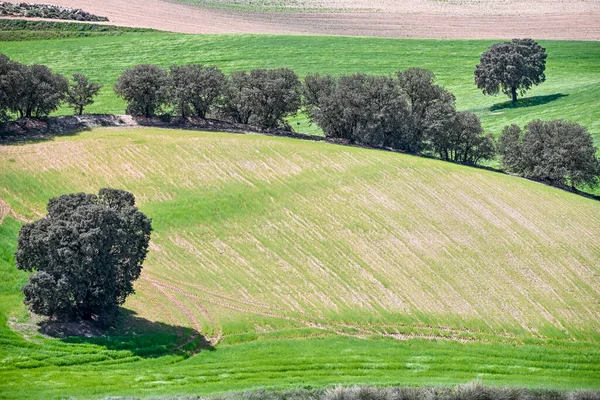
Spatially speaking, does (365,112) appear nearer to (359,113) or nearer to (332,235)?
(359,113)

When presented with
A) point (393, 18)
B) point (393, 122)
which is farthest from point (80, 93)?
point (393, 18)

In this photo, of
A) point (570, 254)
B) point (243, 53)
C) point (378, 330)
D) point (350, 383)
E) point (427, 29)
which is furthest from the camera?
point (427, 29)

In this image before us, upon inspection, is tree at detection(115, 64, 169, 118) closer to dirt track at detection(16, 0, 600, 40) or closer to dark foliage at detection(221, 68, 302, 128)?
dark foliage at detection(221, 68, 302, 128)

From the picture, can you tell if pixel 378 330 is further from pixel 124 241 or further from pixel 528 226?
pixel 528 226

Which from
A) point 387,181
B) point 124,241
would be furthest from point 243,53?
point 124,241

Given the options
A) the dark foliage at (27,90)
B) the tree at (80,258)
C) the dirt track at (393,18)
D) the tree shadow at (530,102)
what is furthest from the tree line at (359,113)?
the dirt track at (393,18)

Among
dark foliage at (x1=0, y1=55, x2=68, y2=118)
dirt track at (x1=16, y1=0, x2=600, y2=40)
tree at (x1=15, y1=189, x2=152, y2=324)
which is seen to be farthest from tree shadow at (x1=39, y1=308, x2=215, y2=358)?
dirt track at (x1=16, y1=0, x2=600, y2=40)

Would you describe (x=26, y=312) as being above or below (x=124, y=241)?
below

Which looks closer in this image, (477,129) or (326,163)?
(326,163)
